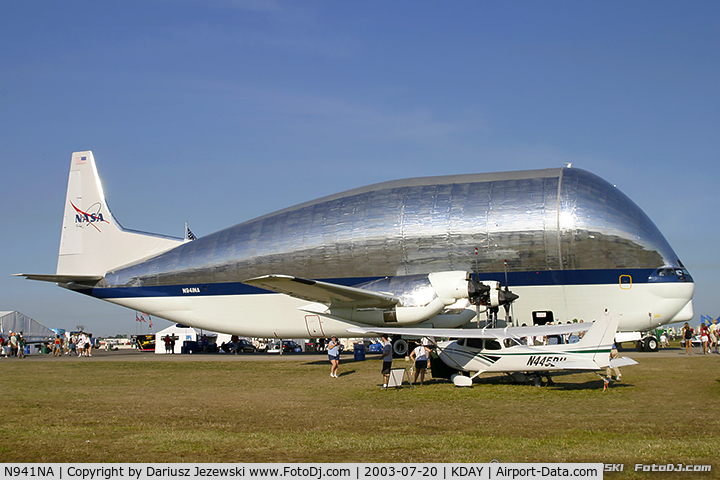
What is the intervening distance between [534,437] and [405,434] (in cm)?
229

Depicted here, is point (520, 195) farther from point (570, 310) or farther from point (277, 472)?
point (277, 472)

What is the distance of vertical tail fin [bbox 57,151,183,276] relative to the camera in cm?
3909

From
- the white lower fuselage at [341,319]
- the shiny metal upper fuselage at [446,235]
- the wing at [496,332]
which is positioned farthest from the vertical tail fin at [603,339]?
the shiny metal upper fuselage at [446,235]

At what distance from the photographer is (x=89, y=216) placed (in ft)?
133

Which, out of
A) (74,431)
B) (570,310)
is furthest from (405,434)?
(570,310)

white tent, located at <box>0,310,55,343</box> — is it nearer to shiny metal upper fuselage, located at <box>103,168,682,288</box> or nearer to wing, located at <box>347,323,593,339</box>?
shiny metal upper fuselage, located at <box>103,168,682,288</box>

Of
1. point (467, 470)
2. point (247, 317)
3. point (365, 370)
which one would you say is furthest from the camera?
point (247, 317)

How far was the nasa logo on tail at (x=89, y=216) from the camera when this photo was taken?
4036cm

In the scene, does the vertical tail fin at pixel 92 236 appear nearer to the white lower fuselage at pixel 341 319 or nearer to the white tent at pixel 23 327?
the white lower fuselage at pixel 341 319

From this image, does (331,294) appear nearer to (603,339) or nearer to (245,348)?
(603,339)

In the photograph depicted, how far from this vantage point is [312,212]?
35.2m

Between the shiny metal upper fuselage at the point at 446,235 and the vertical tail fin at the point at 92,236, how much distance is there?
9.97ft

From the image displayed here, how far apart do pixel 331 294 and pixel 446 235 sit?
661 cm

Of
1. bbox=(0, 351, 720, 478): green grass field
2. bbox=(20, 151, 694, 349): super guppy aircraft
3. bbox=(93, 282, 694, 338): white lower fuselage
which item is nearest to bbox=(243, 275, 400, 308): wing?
bbox=(20, 151, 694, 349): super guppy aircraft
